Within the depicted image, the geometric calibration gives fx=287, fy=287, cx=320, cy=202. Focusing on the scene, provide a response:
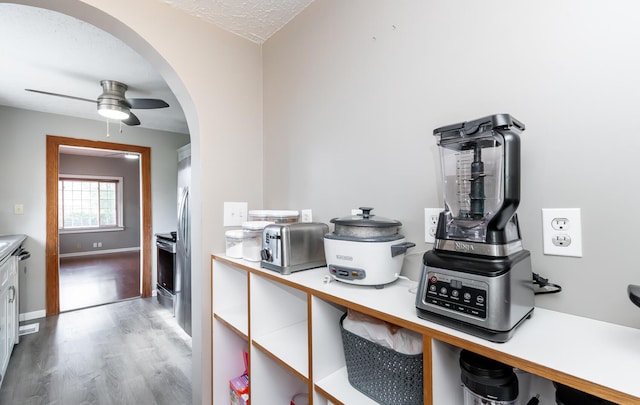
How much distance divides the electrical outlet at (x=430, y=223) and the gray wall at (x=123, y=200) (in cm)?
850

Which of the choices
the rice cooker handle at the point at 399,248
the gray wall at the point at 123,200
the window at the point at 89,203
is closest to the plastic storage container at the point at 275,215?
the rice cooker handle at the point at 399,248

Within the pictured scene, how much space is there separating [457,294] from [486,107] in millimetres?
611

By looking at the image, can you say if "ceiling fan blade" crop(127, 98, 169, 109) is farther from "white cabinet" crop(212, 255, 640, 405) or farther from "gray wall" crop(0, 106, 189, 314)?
"white cabinet" crop(212, 255, 640, 405)

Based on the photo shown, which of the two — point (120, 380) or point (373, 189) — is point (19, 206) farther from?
point (373, 189)

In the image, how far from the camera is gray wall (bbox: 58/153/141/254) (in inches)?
272

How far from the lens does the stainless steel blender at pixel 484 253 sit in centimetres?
60

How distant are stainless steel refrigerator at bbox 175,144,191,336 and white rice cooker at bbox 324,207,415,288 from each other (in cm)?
220

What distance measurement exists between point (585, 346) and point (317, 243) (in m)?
0.89

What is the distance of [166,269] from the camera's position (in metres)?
3.43

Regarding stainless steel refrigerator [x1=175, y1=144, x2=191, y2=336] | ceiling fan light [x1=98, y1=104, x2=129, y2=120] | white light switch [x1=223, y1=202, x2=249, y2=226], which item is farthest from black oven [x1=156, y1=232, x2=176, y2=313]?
white light switch [x1=223, y1=202, x2=249, y2=226]

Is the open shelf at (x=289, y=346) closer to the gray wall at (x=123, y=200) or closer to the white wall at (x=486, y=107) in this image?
the white wall at (x=486, y=107)

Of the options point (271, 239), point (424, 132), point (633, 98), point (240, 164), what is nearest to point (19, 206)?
point (240, 164)

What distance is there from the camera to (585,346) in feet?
1.91

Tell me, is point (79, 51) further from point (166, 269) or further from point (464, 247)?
point (464, 247)
